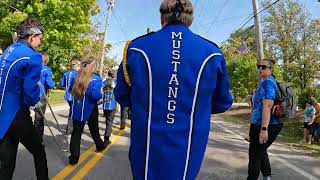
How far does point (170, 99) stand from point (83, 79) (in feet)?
15.4

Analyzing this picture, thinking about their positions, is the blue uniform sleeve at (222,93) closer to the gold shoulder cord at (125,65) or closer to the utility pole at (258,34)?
the gold shoulder cord at (125,65)

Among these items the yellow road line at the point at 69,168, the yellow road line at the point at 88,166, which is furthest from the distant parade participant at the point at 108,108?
the yellow road line at the point at 69,168

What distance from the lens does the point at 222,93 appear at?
290cm

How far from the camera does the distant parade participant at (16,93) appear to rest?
419cm

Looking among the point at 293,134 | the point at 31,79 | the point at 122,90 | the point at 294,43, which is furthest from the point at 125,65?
the point at 294,43

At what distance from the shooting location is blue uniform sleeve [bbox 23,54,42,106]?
421cm

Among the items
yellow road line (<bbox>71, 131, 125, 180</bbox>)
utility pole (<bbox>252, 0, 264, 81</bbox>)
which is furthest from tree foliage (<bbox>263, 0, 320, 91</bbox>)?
yellow road line (<bbox>71, 131, 125, 180</bbox>)

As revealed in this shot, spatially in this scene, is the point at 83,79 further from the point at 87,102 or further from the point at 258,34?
the point at 258,34

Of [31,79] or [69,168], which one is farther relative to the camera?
[69,168]

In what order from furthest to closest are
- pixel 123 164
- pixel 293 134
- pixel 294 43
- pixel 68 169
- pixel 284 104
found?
1. pixel 294 43
2. pixel 293 134
3. pixel 123 164
4. pixel 68 169
5. pixel 284 104

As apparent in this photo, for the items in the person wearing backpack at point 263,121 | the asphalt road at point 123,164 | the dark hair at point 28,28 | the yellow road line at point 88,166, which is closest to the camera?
the dark hair at point 28,28

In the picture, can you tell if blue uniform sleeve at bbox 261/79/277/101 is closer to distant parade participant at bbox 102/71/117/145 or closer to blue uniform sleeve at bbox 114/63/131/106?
blue uniform sleeve at bbox 114/63/131/106

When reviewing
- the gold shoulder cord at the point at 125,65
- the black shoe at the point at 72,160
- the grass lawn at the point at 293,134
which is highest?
the gold shoulder cord at the point at 125,65

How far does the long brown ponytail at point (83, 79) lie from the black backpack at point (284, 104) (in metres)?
3.02
